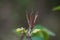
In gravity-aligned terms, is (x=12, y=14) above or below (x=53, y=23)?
above

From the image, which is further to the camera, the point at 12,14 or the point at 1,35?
the point at 12,14

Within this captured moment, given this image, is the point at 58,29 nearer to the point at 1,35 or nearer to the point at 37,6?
the point at 37,6

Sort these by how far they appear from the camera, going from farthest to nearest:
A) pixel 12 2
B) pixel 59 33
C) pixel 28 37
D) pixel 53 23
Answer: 1. pixel 12 2
2. pixel 53 23
3. pixel 59 33
4. pixel 28 37

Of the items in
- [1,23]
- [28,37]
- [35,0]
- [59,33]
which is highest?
[28,37]

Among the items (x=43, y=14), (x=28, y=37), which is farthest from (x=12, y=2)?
(x=28, y=37)

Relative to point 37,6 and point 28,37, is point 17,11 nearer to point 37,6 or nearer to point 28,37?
point 37,6

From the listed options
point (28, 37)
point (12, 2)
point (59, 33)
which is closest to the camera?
point (28, 37)

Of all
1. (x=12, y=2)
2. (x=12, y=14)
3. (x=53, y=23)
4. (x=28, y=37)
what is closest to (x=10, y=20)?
(x=12, y=14)
